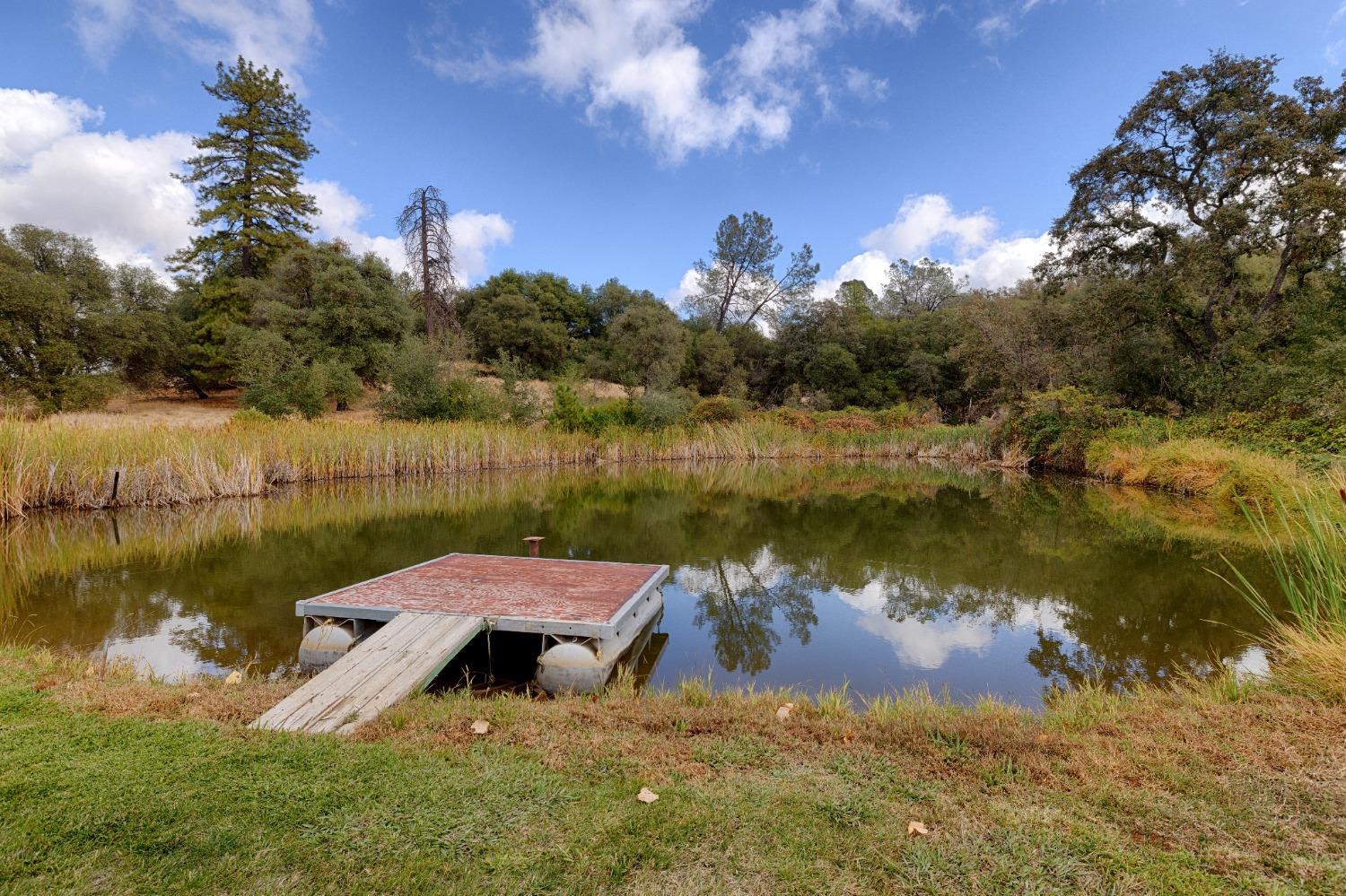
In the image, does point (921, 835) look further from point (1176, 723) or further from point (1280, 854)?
point (1176, 723)

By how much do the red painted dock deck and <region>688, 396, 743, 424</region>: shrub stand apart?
1777 cm

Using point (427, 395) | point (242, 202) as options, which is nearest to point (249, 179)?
point (242, 202)

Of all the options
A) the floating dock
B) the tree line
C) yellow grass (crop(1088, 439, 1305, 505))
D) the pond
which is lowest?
the pond

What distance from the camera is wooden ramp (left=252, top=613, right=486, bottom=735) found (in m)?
2.79

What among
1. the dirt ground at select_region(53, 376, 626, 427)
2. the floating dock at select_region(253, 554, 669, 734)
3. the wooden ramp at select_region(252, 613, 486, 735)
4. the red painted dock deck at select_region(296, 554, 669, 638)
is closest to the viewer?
the wooden ramp at select_region(252, 613, 486, 735)

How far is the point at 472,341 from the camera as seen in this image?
2923cm

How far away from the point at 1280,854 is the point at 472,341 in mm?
30131

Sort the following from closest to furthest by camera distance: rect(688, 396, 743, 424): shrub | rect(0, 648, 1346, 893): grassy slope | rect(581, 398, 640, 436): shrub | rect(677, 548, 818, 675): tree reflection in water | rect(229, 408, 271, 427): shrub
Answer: rect(0, 648, 1346, 893): grassy slope → rect(677, 548, 818, 675): tree reflection in water → rect(229, 408, 271, 427): shrub → rect(581, 398, 640, 436): shrub → rect(688, 396, 743, 424): shrub

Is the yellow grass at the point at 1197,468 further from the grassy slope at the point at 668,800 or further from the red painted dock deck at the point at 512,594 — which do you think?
the red painted dock deck at the point at 512,594

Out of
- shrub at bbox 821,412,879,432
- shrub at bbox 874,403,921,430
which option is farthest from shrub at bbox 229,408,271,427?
shrub at bbox 874,403,921,430

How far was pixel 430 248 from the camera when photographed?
73.9 feet

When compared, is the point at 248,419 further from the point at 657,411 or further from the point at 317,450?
the point at 657,411

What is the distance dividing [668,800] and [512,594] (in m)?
2.84

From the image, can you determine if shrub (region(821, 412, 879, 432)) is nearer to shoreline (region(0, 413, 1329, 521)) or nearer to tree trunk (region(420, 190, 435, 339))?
shoreline (region(0, 413, 1329, 521))
